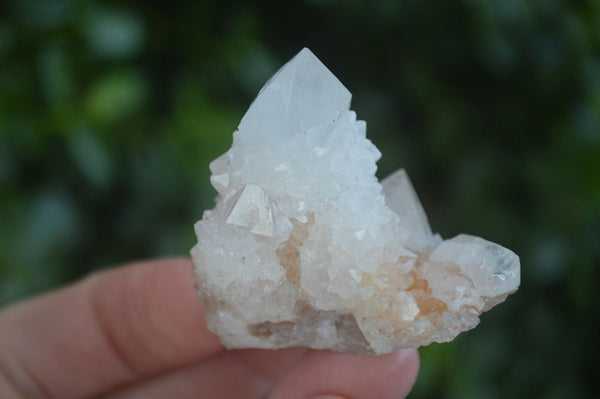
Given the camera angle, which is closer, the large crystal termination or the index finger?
the large crystal termination

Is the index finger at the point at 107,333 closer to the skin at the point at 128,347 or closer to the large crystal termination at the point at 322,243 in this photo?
the skin at the point at 128,347

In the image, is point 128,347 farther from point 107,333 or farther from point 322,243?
point 322,243

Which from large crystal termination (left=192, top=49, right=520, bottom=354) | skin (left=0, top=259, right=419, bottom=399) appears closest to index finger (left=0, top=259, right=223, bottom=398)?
skin (left=0, top=259, right=419, bottom=399)

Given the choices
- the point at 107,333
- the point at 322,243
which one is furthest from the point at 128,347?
the point at 322,243

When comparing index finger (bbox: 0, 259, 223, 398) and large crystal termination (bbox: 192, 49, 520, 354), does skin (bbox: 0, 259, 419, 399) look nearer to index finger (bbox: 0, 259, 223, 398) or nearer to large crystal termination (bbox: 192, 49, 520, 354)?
index finger (bbox: 0, 259, 223, 398)

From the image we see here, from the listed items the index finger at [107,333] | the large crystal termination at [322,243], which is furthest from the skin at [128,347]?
the large crystal termination at [322,243]

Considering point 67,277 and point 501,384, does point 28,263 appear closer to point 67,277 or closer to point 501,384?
point 67,277
